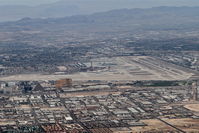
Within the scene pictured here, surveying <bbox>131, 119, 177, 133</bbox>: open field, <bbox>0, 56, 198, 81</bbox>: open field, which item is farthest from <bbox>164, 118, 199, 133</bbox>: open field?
<bbox>0, 56, 198, 81</bbox>: open field

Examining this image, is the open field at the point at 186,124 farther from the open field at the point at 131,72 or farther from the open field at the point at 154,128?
the open field at the point at 131,72

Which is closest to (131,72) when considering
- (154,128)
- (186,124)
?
(186,124)

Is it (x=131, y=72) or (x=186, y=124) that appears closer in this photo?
(x=186, y=124)

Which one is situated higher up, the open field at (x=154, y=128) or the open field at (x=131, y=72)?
the open field at (x=131, y=72)


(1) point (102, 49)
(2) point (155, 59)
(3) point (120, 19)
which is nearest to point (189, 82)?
(2) point (155, 59)

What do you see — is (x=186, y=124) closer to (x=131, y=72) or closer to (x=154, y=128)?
(x=154, y=128)

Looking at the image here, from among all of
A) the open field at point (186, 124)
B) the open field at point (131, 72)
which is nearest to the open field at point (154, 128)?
the open field at point (186, 124)

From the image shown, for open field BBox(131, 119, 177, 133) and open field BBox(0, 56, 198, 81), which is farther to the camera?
open field BBox(0, 56, 198, 81)

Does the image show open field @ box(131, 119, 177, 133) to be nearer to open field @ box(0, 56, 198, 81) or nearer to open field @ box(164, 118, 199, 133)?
open field @ box(164, 118, 199, 133)

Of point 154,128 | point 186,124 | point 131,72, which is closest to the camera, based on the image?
point 154,128
